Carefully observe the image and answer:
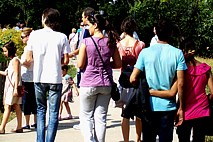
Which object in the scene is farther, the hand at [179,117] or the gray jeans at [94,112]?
the gray jeans at [94,112]

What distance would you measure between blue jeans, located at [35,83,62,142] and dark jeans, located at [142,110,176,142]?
5.84ft

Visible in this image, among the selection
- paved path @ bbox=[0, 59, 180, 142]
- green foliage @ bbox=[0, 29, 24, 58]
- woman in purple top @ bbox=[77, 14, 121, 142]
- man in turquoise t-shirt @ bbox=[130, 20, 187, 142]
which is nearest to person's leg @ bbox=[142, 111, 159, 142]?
man in turquoise t-shirt @ bbox=[130, 20, 187, 142]

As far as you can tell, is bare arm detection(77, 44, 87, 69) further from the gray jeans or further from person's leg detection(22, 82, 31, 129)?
person's leg detection(22, 82, 31, 129)

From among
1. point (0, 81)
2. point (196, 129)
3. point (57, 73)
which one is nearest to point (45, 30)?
point (57, 73)

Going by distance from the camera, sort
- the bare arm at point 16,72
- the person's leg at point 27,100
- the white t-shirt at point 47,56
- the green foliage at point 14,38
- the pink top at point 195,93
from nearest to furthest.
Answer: the pink top at point 195,93, the white t-shirt at point 47,56, the bare arm at point 16,72, the person's leg at point 27,100, the green foliage at point 14,38

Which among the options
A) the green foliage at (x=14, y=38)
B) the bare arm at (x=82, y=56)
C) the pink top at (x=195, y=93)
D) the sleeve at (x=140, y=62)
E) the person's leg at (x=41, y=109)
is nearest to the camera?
the sleeve at (x=140, y=62)

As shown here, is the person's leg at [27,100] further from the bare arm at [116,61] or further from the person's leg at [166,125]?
the person's leg at [166,125]

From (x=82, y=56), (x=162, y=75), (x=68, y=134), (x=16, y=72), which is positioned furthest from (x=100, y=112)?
(x=16, y=72)

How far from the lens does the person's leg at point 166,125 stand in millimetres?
5742

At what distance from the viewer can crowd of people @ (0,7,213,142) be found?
5.74 metres

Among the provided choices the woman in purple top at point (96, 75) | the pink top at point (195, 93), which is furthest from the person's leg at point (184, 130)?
the woman in purple top at point (96, 75)

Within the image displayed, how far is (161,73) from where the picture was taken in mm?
5711

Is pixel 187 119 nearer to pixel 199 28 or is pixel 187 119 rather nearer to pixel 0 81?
pixel 0 81

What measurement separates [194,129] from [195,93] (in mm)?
445
